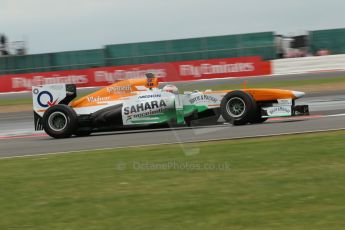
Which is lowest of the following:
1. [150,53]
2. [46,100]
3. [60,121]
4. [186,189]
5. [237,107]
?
[186,189]

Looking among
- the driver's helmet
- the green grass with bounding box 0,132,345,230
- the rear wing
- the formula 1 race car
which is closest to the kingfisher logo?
the rear wing

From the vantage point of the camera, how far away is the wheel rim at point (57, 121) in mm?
12336

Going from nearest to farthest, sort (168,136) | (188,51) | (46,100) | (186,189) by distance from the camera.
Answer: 1. (186,189)
2. (168,136)
3. (46,100)
4. (188,51)

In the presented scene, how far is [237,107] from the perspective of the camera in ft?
37.9

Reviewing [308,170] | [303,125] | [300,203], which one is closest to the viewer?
[300,203]

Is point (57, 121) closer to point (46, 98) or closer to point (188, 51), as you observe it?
point (46, 98)

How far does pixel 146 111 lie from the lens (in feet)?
38.5

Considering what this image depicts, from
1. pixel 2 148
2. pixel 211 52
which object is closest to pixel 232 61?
pixel 211 52

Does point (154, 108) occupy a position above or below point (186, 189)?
above

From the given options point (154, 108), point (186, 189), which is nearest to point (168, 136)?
point (154, 108)

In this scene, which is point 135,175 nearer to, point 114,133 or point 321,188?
point 321,188

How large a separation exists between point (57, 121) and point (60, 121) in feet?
0.21

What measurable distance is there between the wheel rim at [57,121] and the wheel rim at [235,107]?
10.6ft

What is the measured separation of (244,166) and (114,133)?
5.93 meters
